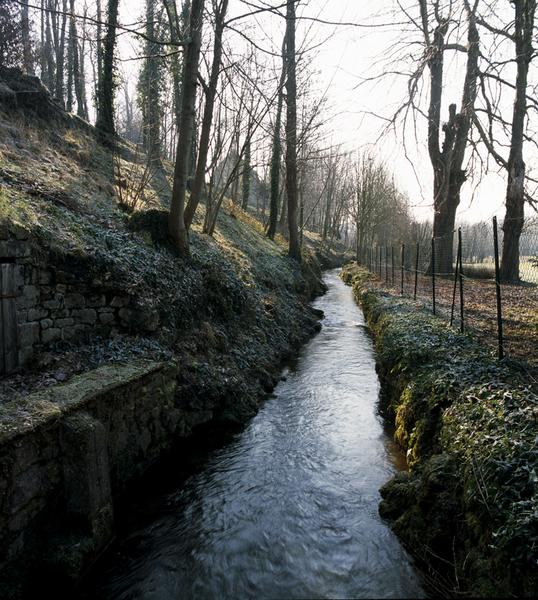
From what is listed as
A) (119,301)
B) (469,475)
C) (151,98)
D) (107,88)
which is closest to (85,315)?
(119,301)

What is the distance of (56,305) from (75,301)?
320 millimetres

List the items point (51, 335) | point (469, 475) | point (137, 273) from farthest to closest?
point (137, 273)
point (51, 335)
point (469, 475)

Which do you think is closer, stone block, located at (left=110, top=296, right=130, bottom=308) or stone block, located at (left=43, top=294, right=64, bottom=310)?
stone block, located at (left=43, top=294, right=64, bottom=310)

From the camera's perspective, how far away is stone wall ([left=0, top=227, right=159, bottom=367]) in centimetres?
548

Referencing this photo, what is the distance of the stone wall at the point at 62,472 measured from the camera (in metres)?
3.71

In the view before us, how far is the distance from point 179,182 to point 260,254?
7.43 meters

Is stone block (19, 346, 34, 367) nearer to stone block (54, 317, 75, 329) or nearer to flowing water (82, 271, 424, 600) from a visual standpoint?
stone block (54, 317, 75, 329)

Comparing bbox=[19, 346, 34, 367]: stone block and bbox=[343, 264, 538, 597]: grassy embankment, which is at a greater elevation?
bbox=[19, 346, 34, 367]: stone block

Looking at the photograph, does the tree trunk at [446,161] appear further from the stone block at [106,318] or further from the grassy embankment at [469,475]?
the stone block at [106,318]

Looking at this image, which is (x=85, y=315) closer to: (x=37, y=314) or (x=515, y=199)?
(x=37, y=314)

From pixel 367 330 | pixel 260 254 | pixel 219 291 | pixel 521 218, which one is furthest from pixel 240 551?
pixel 521 218

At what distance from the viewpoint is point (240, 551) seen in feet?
14.5

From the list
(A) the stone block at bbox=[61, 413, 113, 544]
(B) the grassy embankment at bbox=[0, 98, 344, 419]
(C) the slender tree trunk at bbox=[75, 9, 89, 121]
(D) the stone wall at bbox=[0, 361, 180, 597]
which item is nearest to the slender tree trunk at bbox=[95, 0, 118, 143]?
(B) the grassy embankment at bbox=[0, 98, 344, 419]

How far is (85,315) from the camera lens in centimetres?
641
